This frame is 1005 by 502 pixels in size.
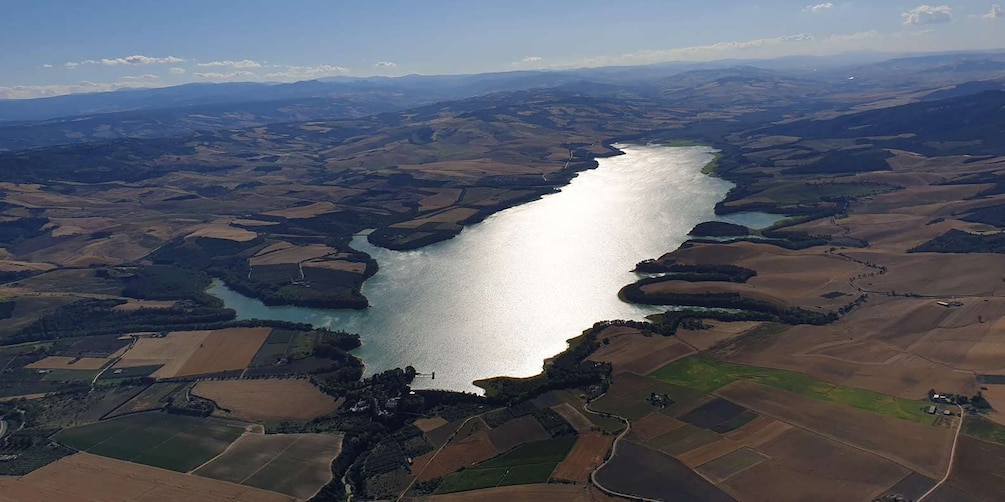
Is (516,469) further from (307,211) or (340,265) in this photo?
(307,211)

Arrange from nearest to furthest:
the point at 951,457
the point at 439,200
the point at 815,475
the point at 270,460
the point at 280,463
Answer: the point at 815,475 < the point at 951,457 < the point at 280,463 < the point at 270,460 < the point at 439,200

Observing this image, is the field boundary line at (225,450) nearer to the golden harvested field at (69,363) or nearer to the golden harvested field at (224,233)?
the golden harvested field at (69,363)

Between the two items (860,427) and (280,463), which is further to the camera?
(280,463)

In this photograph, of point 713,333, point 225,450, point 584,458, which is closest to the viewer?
point 584,458

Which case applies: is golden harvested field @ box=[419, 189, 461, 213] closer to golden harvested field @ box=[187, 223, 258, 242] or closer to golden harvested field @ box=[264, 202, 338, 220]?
golden harvested field @ box=[264, 202, 338, 220]

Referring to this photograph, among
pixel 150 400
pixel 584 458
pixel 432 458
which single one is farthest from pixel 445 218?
pixel 584 458

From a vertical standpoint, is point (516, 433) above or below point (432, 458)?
above

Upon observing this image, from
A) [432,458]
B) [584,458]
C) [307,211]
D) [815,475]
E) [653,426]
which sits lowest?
[432,458]
